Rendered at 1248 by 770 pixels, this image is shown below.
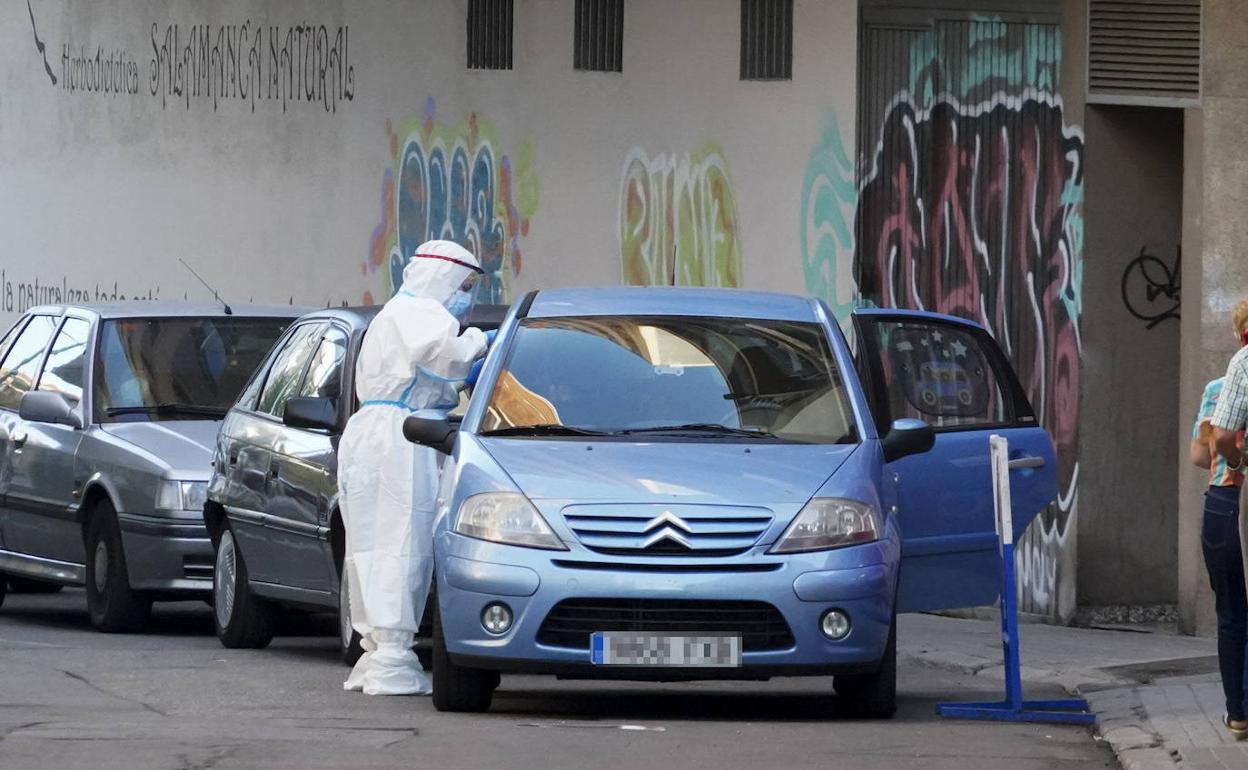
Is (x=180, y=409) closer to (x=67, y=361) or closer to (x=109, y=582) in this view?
(x=67, y=361)

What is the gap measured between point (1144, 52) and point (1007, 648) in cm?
572

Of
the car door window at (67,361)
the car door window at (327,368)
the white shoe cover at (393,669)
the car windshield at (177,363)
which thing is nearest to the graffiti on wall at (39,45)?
the car door window at (67,361)

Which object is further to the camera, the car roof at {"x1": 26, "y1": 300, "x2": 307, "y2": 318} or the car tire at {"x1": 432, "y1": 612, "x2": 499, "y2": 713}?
the car roof at {"x1": 26, "y1": 300, "x2": 307, "y2": 318}

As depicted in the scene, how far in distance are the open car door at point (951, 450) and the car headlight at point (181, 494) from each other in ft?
12.5

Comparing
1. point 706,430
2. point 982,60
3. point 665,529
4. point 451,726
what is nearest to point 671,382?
point 706,430

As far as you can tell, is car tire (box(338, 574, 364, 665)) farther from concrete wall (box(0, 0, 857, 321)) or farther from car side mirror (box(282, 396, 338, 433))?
concrete wall (box(0, 0, 857, 321))

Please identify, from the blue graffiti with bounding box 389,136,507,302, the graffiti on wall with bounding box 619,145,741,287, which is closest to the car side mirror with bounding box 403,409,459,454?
the graffiti on wall with bounding box 619,145,741,287

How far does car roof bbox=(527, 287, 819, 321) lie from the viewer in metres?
10.3

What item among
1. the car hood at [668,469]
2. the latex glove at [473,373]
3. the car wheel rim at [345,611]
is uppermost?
the latex glove at [473,373]

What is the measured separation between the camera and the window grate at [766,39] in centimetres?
1695

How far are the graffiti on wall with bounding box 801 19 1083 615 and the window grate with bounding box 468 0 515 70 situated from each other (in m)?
3.98

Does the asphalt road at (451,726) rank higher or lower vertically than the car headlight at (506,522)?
lower

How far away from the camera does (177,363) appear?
14.2 metres

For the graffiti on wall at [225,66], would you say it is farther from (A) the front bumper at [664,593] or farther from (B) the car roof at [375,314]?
(A) the front bumper at [664,593]
